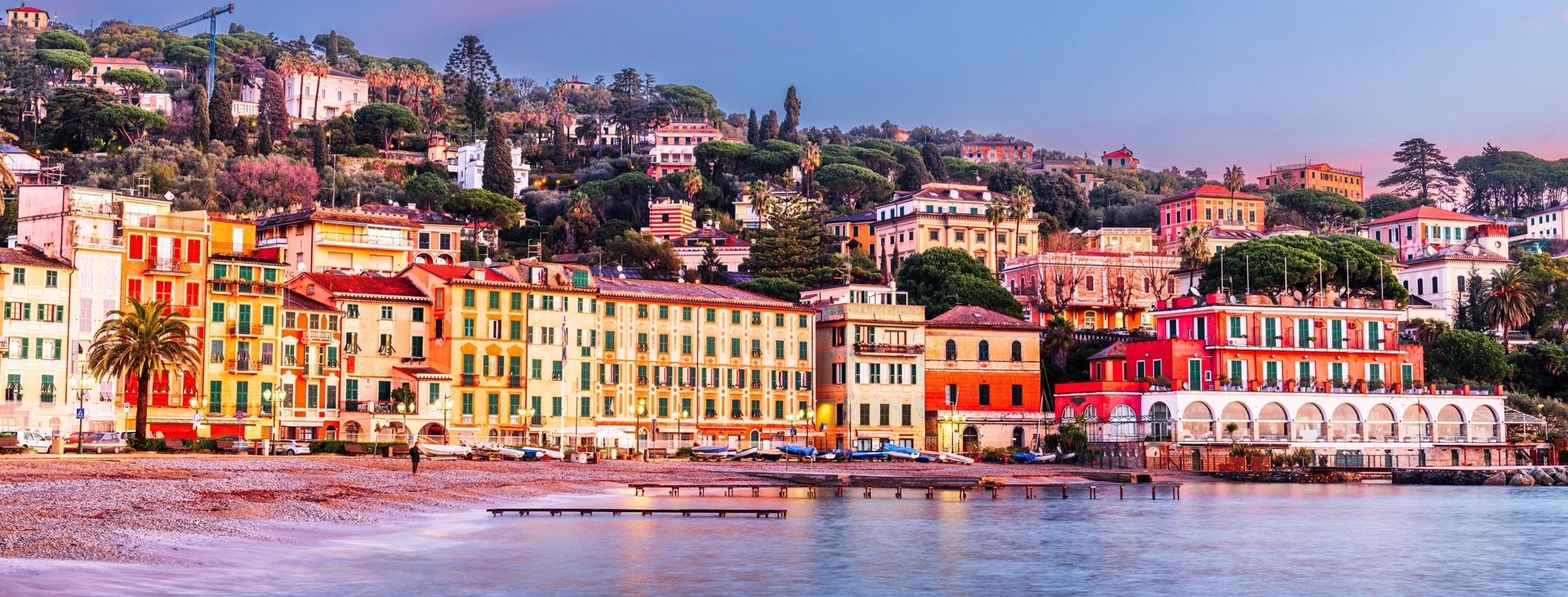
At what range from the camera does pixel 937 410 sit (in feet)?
348

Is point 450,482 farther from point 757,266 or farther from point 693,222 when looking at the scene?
point 693,222

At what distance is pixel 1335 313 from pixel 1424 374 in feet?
57.9

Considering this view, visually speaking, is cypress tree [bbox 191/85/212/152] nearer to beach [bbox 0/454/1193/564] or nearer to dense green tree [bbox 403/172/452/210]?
dense green tree [bbox 403/172/452/210]

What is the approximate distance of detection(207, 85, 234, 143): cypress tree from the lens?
7303 inches

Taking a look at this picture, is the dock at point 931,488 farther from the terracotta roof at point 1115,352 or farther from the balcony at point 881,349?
the balcony at point 881,349

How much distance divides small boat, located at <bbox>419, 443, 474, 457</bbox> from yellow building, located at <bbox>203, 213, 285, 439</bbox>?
8164 mm

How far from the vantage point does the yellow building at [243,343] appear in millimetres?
87062

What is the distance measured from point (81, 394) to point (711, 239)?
290 feet

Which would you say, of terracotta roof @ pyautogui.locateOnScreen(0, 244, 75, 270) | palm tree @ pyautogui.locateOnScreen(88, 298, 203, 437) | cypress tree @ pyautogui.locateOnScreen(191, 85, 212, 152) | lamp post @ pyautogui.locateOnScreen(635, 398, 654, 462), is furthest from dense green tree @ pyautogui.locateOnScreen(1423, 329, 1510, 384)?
cypress tree @ pyautogui.locateOnScreen(191, 85, 212, 152)

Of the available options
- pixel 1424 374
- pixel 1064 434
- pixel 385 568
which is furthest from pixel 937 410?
pixel 385 568

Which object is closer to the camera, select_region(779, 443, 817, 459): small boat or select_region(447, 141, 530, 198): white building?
select_region(779, 443, 817, 459): small boat

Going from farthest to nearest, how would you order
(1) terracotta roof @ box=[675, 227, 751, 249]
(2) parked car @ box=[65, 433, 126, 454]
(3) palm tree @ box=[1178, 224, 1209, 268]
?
1. (1) terracotta roof @ box=[675, 227, 751, 249]
2. (3) palm tree @ box=[1178, 224, 1209, 268]
3. (2) parked car @ box=[65, 433, 126, 454]

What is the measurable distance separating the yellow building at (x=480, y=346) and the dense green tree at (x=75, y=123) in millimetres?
108410

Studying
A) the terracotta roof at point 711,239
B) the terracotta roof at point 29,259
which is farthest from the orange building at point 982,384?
the terracotta roof at point 711,239
